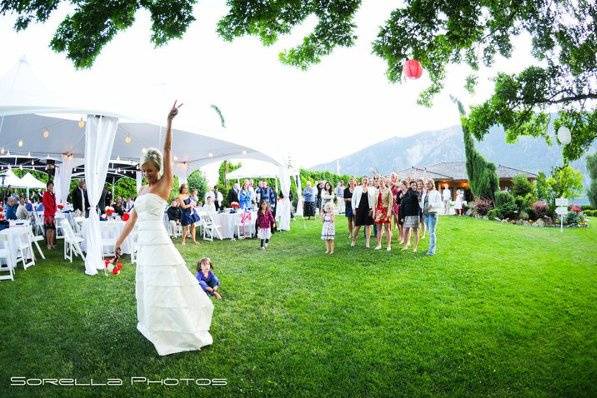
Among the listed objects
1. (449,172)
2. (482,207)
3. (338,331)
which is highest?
(449,172)

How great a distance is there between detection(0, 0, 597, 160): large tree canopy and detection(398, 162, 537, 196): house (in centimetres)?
3116

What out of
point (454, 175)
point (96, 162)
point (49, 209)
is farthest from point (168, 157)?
point (454, 175)

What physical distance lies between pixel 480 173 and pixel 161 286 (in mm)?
23769

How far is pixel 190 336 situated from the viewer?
4.21m

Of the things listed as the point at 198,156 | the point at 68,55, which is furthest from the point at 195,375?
the point at 198,156

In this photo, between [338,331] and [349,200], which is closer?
[338,331]

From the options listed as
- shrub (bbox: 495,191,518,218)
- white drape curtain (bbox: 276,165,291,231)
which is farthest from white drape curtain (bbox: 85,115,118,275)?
shrub (bbox: 495,191,518,218)

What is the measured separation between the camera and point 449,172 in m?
47.3

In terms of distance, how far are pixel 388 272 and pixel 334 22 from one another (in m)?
5.34

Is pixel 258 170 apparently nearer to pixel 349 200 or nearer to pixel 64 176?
pixel 349 200

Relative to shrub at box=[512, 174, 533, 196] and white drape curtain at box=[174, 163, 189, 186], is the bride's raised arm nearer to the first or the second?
white drape curtain at box=[174, 163, 189, 186]

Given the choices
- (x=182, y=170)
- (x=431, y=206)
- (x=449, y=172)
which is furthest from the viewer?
(x=449, y=172)

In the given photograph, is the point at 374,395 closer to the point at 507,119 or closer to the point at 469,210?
the point at 507,119

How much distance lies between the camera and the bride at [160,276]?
12.6 ft
